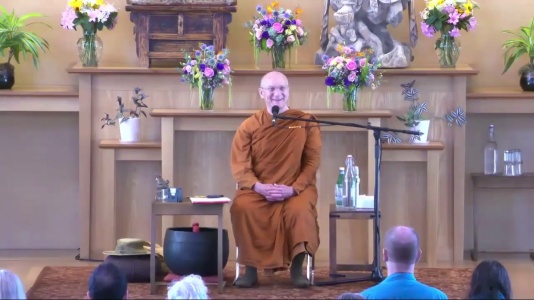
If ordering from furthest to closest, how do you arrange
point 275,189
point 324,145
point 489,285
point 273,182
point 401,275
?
1. point 324,145
2. point 273,182
3. point 275,189
4. point 401,275
5. point 489,285

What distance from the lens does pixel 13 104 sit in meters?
6.86

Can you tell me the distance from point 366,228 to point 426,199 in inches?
16.6

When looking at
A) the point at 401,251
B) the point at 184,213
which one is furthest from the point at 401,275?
the point at 184,213

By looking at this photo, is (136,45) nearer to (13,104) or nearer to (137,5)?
(137,5)

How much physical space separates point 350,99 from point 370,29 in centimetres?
57

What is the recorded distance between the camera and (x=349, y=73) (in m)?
6.58

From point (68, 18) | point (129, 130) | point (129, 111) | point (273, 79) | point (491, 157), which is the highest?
point (68, 18)

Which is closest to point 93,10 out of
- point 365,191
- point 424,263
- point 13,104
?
point 13,104

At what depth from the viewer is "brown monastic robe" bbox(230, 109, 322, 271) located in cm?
591

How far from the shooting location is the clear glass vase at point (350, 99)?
21.9ft

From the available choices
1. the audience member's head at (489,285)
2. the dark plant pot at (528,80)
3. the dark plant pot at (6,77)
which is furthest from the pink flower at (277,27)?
the audience member's head at (489,285)

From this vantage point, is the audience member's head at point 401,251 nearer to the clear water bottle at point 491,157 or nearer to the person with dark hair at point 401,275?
the person with dark hair at point 401,275

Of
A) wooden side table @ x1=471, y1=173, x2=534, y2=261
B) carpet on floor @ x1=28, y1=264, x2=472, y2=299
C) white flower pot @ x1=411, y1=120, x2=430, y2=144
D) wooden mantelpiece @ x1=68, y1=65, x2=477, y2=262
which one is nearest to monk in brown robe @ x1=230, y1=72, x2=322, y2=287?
carpet on floor @ x1=28, y1=264, x2=472, y2=299

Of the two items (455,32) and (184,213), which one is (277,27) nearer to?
(455,32)
